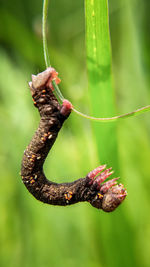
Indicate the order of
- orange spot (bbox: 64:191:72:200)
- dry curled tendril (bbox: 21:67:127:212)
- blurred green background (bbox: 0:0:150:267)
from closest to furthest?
dry curled tendril (bbox: 21:67:127:212) < orange spot (bbox: 64:191:72:200) < blurred green background (bbox: 0:0:150:267)

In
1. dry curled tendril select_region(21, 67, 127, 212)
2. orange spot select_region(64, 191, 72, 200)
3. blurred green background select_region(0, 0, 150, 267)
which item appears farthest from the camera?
blurred green background select_region(0, 0, 150, 267)

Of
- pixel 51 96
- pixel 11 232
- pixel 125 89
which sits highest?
pixel 125 89

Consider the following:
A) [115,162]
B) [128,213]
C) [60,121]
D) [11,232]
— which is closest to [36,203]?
[11,232]

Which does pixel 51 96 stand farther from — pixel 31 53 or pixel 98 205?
pixel 31 53

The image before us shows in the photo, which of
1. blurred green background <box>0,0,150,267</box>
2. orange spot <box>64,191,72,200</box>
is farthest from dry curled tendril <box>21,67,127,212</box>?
blurred green background <box>0,0,150,267</box>

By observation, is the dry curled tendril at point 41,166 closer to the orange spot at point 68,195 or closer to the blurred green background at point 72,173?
the orange spot at point 68,195

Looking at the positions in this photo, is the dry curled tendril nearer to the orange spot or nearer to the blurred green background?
the orange spot

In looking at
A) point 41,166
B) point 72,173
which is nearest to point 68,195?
point 41,166

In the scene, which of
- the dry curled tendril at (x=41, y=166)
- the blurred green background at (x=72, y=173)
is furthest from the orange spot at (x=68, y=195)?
the blurred green background at (x=72, y=173)
